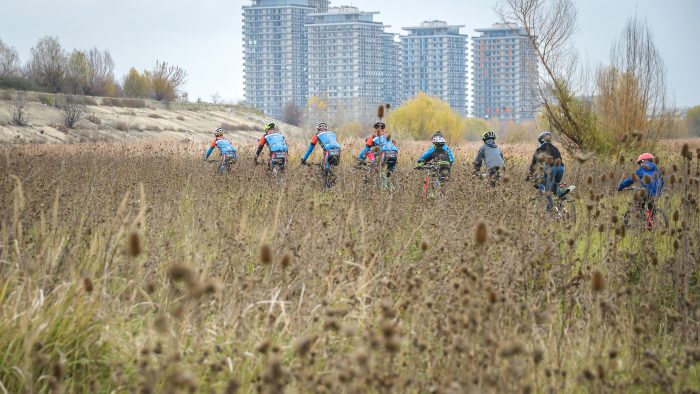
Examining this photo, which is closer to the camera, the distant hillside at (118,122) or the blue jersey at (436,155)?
the blue jersey at (436,155)

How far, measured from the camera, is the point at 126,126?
48562 millimetres

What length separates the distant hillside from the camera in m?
40.0

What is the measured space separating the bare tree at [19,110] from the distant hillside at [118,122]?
201 millimetres

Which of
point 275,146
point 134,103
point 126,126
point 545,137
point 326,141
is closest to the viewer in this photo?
point 545,137

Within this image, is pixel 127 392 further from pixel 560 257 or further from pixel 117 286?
pixel 560 257

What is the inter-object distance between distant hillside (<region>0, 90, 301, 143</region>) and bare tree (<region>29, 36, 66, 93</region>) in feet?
12.6

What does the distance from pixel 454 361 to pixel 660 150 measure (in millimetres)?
21531

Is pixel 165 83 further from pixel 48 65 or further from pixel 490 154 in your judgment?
pixel 490 154

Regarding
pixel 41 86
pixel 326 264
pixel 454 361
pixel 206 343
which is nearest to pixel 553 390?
pixel 454 361

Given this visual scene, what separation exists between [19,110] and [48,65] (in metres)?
20.4

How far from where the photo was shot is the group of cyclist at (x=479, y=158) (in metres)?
8.29

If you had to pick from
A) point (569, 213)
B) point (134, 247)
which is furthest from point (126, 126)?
point (134, 247)

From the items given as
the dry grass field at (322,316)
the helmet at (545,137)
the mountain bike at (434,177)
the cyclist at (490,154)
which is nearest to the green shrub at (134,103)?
the mountain bike at (434,177)

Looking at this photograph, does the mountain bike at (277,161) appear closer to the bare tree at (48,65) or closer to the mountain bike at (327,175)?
the mountain bike at (327,175)
